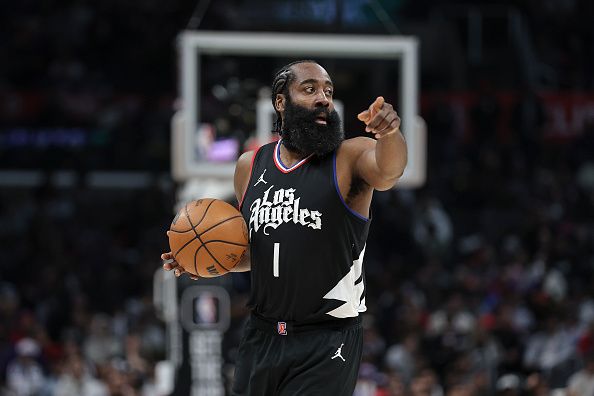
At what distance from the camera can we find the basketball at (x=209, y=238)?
4965 millimetres

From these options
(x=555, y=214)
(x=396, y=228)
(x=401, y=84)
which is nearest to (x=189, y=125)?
(x=401, y=84)

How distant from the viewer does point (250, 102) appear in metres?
10.0

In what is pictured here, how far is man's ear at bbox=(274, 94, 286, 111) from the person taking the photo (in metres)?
5.01

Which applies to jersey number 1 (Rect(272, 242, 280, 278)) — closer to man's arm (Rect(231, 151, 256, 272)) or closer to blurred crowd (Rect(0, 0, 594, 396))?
man's arm (Rect(231, 151, 256, 272))

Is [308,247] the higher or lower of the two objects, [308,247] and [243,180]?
the lower

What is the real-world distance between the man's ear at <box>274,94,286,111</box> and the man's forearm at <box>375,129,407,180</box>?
64cm

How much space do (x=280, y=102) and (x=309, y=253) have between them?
661 millimetres

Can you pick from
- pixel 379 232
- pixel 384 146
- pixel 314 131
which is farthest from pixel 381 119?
pixel 379 232

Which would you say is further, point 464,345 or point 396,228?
point 396,228

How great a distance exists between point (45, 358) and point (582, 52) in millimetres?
10281

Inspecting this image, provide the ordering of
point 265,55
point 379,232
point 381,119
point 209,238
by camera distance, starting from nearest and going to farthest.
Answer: point 381,119, point 209,238, point 265,55, point 379,232

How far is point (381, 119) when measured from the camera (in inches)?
173

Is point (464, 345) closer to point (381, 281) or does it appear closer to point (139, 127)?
point (381, 281)

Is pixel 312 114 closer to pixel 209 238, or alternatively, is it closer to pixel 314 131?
pixel 314 131
